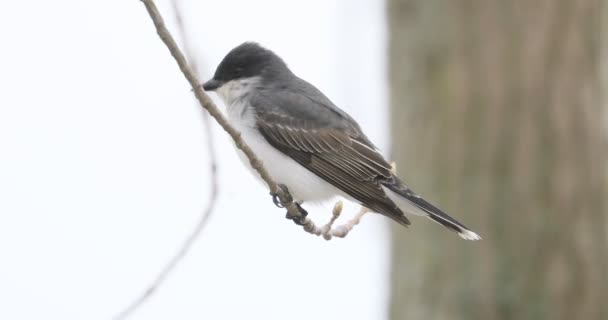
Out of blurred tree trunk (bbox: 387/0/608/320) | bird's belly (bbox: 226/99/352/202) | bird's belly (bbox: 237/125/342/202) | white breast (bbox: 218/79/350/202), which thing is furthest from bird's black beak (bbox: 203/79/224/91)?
blurred tree trunk (bbox: 387/0/608/320)

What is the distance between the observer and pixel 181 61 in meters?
3.81

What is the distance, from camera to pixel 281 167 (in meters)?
6.05

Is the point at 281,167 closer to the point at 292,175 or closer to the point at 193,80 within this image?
the point at 292,175

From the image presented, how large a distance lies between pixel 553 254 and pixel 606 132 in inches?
36.2

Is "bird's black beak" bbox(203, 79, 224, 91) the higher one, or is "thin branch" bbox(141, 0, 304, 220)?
"thin branch" bbox(141, 0, 304, 220)

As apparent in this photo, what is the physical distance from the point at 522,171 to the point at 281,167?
201 cm

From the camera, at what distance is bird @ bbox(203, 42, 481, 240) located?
584 centimetres

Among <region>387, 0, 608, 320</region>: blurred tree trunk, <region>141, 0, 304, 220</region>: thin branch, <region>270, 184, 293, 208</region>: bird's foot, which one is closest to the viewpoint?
<region>141, 0, 304, 220</region>: thin branch

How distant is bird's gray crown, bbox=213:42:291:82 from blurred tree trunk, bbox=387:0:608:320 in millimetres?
1434

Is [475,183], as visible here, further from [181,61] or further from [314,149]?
[181,61]

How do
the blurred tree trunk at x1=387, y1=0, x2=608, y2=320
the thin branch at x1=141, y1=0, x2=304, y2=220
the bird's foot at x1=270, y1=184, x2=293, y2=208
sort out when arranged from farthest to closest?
the blurred tree trunk at x1=387, y1=0, x2=608, y2=320
the bird's foot at x1=270, y1=184, x2=293, y2=208
the thin branch at x1=141, y1=0, x2=304, y2=220

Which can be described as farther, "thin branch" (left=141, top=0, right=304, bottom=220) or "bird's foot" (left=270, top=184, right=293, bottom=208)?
"bird's foot" (left=270, top=184, right=293, bottom=208)

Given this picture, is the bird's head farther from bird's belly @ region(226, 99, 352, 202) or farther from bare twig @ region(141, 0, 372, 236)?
bare twig @ region(141, 0, 372, 236)

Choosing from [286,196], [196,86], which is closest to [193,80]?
[196,86]
